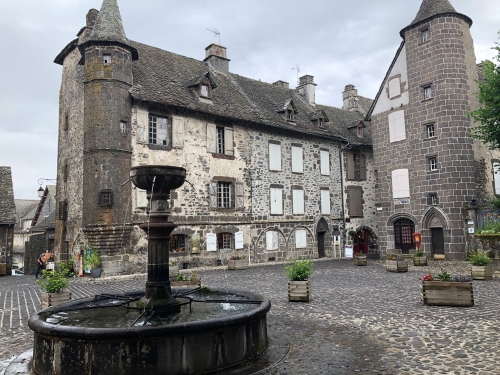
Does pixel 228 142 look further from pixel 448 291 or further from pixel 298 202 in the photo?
pixel 448 291

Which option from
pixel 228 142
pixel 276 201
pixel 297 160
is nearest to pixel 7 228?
pixel 228 142

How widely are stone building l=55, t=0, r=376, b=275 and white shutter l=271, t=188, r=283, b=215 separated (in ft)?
0.20

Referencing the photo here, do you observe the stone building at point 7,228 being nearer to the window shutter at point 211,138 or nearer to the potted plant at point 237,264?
the window shutter at point 211,138

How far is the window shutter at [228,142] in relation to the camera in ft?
71.5

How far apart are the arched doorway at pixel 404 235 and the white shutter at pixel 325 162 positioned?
17.7 feet

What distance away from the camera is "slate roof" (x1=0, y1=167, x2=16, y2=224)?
928 inches

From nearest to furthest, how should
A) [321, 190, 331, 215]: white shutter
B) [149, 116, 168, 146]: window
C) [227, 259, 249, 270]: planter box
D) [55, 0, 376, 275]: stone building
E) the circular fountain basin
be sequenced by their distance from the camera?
the circular fountain basin → [55, 0, 376, 275]: stone building → [149, 116, 168, 146]: window → [227, 259, 249, 270]: planter box → [321, 190, 331, 215]: white shutter

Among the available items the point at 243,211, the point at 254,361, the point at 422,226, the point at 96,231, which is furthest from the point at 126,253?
the point at 422,226

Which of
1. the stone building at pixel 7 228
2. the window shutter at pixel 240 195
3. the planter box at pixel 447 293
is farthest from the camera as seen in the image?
the stone building at pixel 7 228

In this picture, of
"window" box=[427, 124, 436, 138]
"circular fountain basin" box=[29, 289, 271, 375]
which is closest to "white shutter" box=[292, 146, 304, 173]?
"window" box=[427, 124, 436, 138]

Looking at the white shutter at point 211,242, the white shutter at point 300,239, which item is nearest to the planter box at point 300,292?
the white shutter at point 211,242

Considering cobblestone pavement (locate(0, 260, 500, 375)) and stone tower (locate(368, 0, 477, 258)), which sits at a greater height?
stone tower (locate(368, 0, 477, 258))

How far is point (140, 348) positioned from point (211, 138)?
17.1 metres

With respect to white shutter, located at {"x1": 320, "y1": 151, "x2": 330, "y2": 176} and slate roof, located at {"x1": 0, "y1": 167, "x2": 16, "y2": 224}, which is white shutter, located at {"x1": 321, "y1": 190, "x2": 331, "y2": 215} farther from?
slate roof, located at {"x1": 0, "y1": 167, "x2": 16, "y2": 224}
